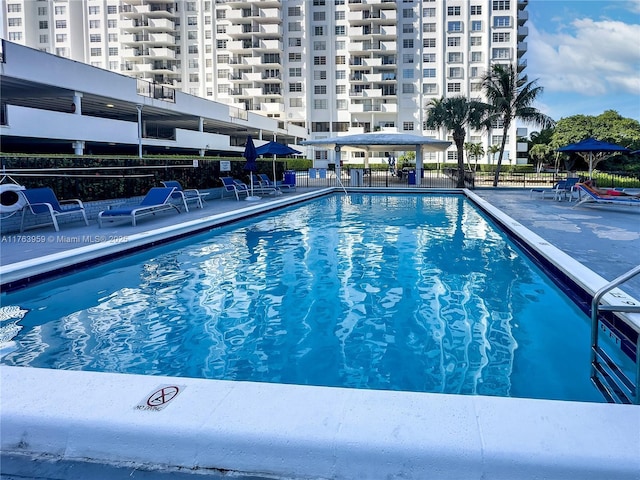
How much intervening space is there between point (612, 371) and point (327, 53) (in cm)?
6317

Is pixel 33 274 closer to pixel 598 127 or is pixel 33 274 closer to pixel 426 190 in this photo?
pixel 426 190

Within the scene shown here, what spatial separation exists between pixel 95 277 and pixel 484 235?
7.97 metres

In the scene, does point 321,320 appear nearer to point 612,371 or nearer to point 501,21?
point 612,371

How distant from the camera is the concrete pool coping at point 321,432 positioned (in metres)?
2.30

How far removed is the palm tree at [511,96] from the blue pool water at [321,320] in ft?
65.3

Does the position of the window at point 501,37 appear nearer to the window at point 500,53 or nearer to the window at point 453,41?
the window at point 500,53

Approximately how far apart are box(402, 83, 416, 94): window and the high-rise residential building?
0.17 meters

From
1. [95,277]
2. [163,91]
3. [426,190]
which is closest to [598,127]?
[426,190]

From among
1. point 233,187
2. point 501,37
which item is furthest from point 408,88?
point 233,187

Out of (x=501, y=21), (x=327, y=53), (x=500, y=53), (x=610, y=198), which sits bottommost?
(x=610, y=198)

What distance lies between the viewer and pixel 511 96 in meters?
26.9

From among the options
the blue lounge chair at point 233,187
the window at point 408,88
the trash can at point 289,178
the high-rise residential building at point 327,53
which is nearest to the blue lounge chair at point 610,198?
the blue lounge chair at point 233,187

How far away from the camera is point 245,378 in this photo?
159 inches

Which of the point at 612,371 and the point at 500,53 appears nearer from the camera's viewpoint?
the point at 612,371
